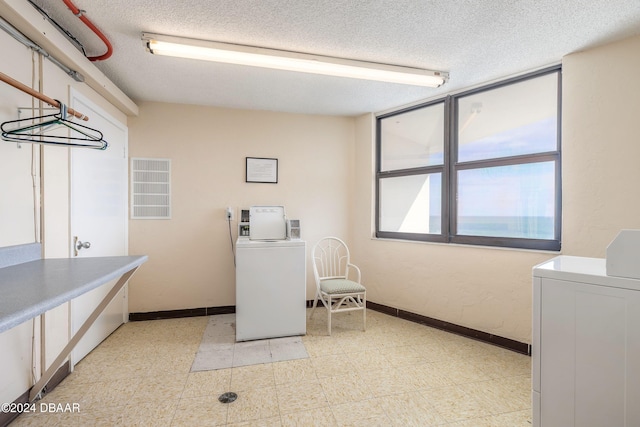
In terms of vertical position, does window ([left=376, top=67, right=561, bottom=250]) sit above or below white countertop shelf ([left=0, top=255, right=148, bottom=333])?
above

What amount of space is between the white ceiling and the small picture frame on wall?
37.3 inches

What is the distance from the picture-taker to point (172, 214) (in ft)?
11.1

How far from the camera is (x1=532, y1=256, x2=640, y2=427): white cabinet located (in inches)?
43.8

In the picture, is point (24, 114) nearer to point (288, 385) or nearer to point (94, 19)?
point (94, 19)

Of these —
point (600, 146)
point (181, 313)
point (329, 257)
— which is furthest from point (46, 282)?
point (600, 146)

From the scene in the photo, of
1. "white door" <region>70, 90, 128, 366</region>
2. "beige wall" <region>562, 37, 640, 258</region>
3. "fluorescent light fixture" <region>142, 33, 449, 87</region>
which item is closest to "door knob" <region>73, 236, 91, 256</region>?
"white door" <region>70, 90, 128, 366</region>

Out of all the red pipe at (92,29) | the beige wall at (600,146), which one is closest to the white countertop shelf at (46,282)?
the red pipe at (92,29)

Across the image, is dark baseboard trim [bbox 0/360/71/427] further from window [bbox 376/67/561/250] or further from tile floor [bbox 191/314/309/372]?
window [bbox 376/67/561/250]

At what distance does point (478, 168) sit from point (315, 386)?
2480 mm

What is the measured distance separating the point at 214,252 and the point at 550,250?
3.38 metres

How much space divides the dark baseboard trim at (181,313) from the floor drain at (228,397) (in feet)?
5.35

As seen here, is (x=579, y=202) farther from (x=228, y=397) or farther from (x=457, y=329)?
(x=228, y=397)

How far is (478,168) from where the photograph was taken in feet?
9.63

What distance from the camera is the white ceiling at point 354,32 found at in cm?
181
